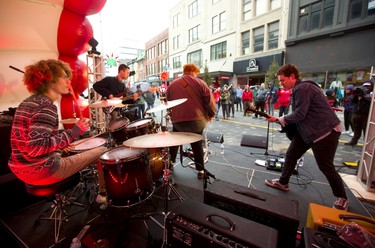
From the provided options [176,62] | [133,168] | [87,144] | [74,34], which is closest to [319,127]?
[133,168]

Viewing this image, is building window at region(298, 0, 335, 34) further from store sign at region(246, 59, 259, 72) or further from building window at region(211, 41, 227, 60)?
building window at region(211, 41, 227, 60)

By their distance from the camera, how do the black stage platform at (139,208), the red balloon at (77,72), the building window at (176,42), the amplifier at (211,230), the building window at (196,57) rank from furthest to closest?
the building window at (176,42), the building window at (196,57), the red balloon at (77,72), the black stage platform at (139,208), the amplifier at (211,230)

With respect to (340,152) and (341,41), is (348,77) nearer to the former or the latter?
(341,41)

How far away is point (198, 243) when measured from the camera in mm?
1463

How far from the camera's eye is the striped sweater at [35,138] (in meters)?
1.75

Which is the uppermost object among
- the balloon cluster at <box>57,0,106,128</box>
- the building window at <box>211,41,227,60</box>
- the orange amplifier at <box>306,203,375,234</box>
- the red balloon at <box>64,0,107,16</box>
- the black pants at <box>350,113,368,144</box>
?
the building window at <box>211,41,227,60</box>

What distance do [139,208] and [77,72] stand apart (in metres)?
4.21

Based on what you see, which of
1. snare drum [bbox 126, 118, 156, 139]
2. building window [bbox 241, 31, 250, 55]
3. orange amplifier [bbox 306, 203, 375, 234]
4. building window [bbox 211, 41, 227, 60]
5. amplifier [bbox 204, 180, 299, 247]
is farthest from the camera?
building window [bbox 211, 41, 227, 60]

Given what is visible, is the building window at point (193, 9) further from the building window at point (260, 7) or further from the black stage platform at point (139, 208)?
the black stage platform at point (139, 208)

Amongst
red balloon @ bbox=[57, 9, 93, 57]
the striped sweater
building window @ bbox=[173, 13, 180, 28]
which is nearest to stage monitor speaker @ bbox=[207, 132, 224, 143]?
the striped sweater

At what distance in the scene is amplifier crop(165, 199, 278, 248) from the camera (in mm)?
1338

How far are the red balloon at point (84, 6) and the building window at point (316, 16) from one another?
14552 mm

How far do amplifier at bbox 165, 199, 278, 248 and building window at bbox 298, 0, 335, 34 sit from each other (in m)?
16.2

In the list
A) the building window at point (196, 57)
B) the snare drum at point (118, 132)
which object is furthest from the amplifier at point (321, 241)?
the building window at point (196, 57)
